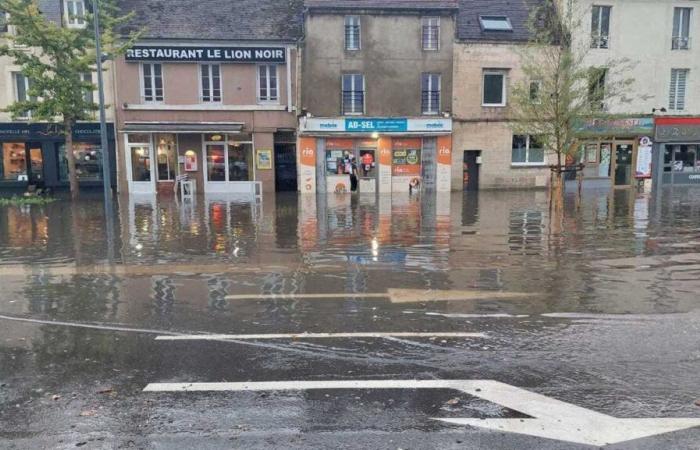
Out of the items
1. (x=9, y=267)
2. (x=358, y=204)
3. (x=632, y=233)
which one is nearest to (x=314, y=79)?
(x=358, y=204)

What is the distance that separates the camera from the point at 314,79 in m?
25.8

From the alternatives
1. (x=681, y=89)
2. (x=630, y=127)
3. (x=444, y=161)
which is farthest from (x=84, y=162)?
(x=681, y=89)

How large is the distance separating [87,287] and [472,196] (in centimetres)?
1817

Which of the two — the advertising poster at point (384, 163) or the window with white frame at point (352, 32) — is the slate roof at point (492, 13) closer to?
the window with white frame at point (352, 32)

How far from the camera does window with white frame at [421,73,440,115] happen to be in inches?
1043

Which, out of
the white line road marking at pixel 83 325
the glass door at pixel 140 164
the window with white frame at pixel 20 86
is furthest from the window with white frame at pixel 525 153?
the white line road marking at pixel 83 325

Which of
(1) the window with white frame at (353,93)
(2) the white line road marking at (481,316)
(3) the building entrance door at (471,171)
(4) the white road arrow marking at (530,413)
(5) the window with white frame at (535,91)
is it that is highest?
(1) the window with white frame at (353,93)

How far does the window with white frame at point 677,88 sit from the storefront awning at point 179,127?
20.6 metres

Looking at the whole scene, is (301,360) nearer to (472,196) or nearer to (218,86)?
(472,196)

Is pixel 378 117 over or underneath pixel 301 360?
over

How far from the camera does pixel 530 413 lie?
4.13 m

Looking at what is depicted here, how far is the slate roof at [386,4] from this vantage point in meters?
25.4

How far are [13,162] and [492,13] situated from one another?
74.7 feet

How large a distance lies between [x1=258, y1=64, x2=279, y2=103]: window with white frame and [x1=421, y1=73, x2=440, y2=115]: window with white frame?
6614 mm
